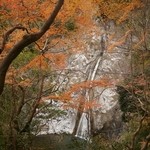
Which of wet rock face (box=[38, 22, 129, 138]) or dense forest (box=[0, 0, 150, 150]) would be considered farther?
wet rock face (box=[38, 22, 129, 138])

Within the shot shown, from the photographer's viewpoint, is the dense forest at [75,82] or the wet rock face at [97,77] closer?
the dense forest at [75,82]

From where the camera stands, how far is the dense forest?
1114cm

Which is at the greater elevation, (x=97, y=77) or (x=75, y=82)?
(x=97, y=77)

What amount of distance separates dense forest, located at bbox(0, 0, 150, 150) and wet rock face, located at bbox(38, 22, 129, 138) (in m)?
0.05

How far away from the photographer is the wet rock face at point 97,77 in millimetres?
15875

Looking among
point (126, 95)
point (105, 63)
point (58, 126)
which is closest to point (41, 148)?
point (58, 126)

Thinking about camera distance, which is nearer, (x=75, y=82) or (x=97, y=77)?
(x=75, y=82)

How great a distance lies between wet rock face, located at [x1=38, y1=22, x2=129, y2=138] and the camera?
15.9 m

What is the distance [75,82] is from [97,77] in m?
2.25

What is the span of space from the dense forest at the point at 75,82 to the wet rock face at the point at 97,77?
51mm

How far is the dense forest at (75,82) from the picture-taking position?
36.6ft

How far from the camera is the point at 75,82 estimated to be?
1681 cm

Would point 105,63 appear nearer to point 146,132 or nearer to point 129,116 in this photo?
point 129,116

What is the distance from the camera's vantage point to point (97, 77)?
18.6 metres
